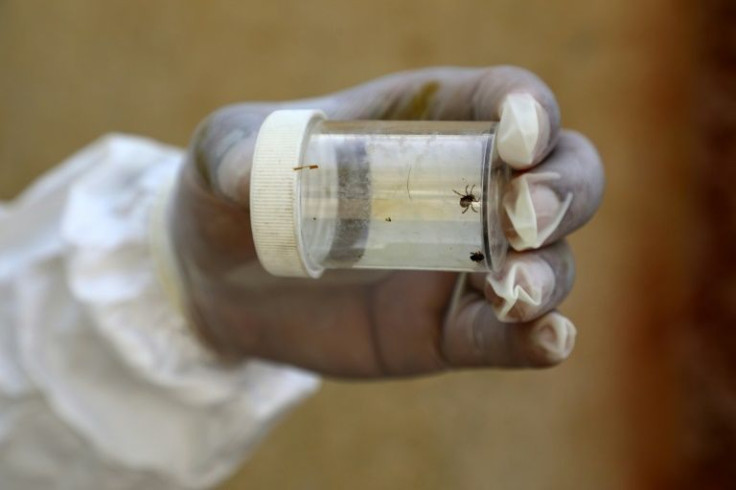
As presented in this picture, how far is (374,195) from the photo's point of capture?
41 cm

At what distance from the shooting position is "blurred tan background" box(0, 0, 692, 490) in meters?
1.02

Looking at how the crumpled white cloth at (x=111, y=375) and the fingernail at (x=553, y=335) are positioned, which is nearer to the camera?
the fingernail at (x=553, y=335)

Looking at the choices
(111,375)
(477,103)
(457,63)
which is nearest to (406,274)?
(477,103)

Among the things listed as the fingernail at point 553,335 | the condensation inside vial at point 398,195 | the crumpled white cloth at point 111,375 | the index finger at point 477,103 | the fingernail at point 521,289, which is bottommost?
the crumpled white cloth at point 111,375

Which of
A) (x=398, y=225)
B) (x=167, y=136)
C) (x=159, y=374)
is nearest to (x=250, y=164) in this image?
(x=398, y=225)

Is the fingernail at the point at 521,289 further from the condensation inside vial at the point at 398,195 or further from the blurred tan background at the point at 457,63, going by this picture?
the blurred tan background at the point at 457,63

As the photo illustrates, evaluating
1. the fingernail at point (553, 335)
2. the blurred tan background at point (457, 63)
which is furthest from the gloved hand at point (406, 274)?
the blurred tan background at point (457, 63)

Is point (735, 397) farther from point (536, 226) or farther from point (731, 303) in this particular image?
point (536, 226)

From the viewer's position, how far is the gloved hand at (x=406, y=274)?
39 cm

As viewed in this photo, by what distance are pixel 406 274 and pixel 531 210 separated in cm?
16

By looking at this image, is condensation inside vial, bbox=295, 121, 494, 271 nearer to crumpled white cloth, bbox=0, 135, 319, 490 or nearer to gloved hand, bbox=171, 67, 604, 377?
gloved hand, bbox=171, 67, 604, 377

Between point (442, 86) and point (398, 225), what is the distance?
12 cm

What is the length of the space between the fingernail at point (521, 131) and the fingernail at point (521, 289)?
2.0 inches

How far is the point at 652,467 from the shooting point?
1.01 m
